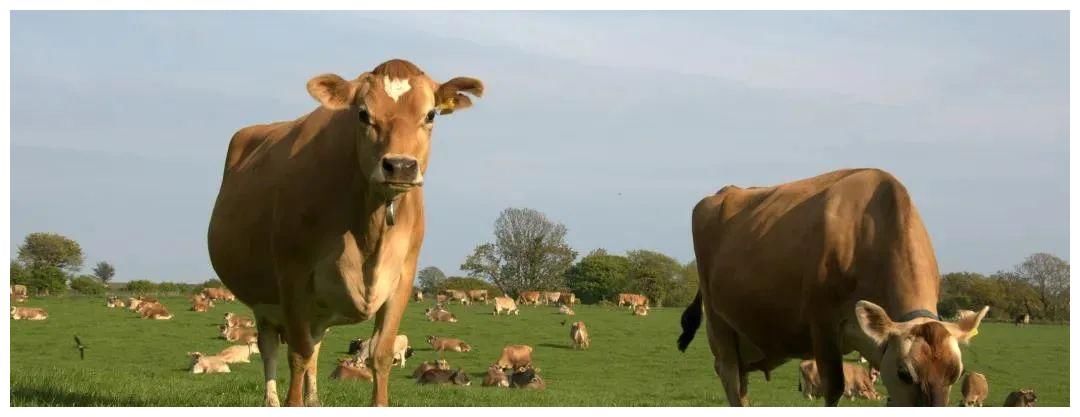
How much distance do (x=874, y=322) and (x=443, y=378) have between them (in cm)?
2406

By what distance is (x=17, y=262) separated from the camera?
91.0 metres

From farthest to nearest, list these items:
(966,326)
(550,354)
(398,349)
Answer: (550,354)
(398,349)
(966,326)

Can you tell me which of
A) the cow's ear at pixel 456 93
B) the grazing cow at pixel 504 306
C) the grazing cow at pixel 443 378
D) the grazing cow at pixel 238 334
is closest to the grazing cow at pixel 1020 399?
the grazing cow at pixel 443 378

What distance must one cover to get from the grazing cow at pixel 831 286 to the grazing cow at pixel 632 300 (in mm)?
64272

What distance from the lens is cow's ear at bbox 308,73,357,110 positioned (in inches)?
275

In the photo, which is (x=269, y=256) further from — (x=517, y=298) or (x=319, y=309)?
(x=517, y=298)

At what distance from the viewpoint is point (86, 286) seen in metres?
78.4

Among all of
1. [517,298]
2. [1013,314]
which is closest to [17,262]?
[517,298]

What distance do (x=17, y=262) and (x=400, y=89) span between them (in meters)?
94.9

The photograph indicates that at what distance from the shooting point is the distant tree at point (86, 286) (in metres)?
76.9

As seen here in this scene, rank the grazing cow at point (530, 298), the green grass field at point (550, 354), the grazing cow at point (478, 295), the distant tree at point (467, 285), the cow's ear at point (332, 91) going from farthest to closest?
the distant tree at point (467, 285) → the grazing cow at point (478, 295) → the grazing cow at point (530, 298) → the green grass field at point (550, 354) → the cow's ear at point (332, 91)

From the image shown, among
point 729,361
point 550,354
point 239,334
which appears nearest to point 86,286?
point 239,334

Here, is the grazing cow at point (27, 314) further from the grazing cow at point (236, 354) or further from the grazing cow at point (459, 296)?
the grazing cow at point (459, 296)

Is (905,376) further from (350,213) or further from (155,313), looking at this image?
(155,313)
